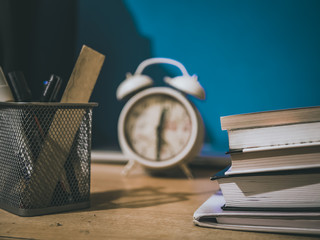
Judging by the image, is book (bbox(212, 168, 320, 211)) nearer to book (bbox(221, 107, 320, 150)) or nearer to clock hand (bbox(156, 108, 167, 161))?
book (bbox(221, 107, 320, 150))

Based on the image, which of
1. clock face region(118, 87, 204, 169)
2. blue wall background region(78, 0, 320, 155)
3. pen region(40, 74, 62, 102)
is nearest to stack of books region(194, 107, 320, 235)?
pen region(40, 74, 62, 102)

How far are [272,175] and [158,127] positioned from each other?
1.88 feet

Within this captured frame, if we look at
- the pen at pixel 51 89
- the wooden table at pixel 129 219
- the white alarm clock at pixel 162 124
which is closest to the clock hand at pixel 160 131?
the white alarm clock at pixel 162 124

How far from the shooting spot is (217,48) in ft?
4.54

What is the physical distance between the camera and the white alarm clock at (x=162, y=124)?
975 millimetres

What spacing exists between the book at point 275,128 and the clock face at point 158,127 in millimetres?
472

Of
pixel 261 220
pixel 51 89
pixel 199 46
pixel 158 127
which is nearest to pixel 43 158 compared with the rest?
pixel 51 89

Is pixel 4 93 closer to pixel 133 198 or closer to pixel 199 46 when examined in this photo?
pixel 133 198

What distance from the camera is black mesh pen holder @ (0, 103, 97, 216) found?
587 mm

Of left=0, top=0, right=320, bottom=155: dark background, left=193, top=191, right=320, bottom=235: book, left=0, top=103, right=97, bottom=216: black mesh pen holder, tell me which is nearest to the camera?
left=193, top=191, right=320, bottom=235: book

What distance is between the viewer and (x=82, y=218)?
57 centimetres

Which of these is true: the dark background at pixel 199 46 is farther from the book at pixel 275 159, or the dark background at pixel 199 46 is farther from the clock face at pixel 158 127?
the book at pixel 275 159

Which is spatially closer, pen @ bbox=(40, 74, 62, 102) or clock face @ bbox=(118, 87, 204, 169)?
pen @ bbox=(40, 74, 62, 102)

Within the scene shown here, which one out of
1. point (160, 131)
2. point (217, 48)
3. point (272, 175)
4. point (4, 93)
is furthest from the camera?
point (217, 48)
